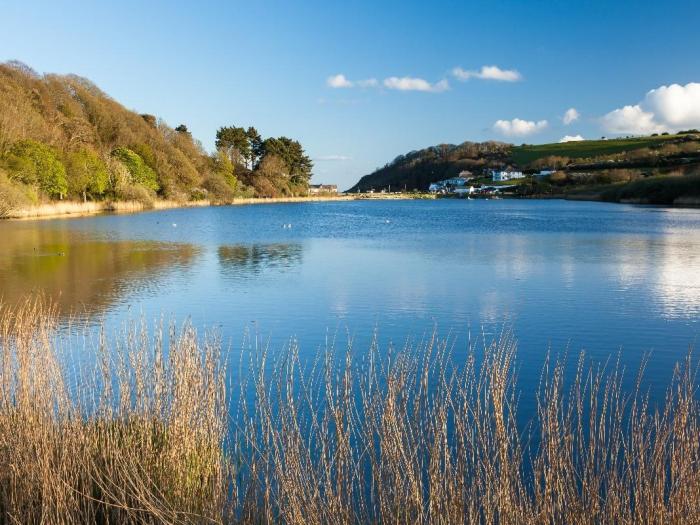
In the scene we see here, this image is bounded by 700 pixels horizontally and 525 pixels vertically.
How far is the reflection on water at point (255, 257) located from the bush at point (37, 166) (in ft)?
76.1

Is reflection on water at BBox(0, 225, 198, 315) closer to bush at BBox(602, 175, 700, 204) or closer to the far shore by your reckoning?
the far shore

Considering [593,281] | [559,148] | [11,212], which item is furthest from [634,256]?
[559,148]

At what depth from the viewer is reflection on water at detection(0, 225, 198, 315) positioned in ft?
52.9

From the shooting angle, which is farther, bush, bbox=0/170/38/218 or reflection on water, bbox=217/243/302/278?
bush, bbox=0/170/38/218

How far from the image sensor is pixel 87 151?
58.0 m

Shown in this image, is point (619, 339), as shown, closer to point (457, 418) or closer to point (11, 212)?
point (457, 418)

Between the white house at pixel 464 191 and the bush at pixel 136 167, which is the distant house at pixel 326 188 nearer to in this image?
the white house at pixel 464 191

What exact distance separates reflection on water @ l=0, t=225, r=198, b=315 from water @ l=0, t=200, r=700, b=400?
0.05 m

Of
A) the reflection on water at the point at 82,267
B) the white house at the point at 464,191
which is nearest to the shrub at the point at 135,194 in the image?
the reflection on water at the point at 82,267

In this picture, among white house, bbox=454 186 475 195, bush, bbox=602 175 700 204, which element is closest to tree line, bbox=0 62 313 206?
bush, bbox=602 175 700 204

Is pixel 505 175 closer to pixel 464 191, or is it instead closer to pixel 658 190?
pixel 464 191

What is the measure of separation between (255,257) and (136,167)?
43.8m

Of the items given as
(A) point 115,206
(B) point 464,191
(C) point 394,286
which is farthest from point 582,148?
(C) point 394,286

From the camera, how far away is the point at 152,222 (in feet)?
150
